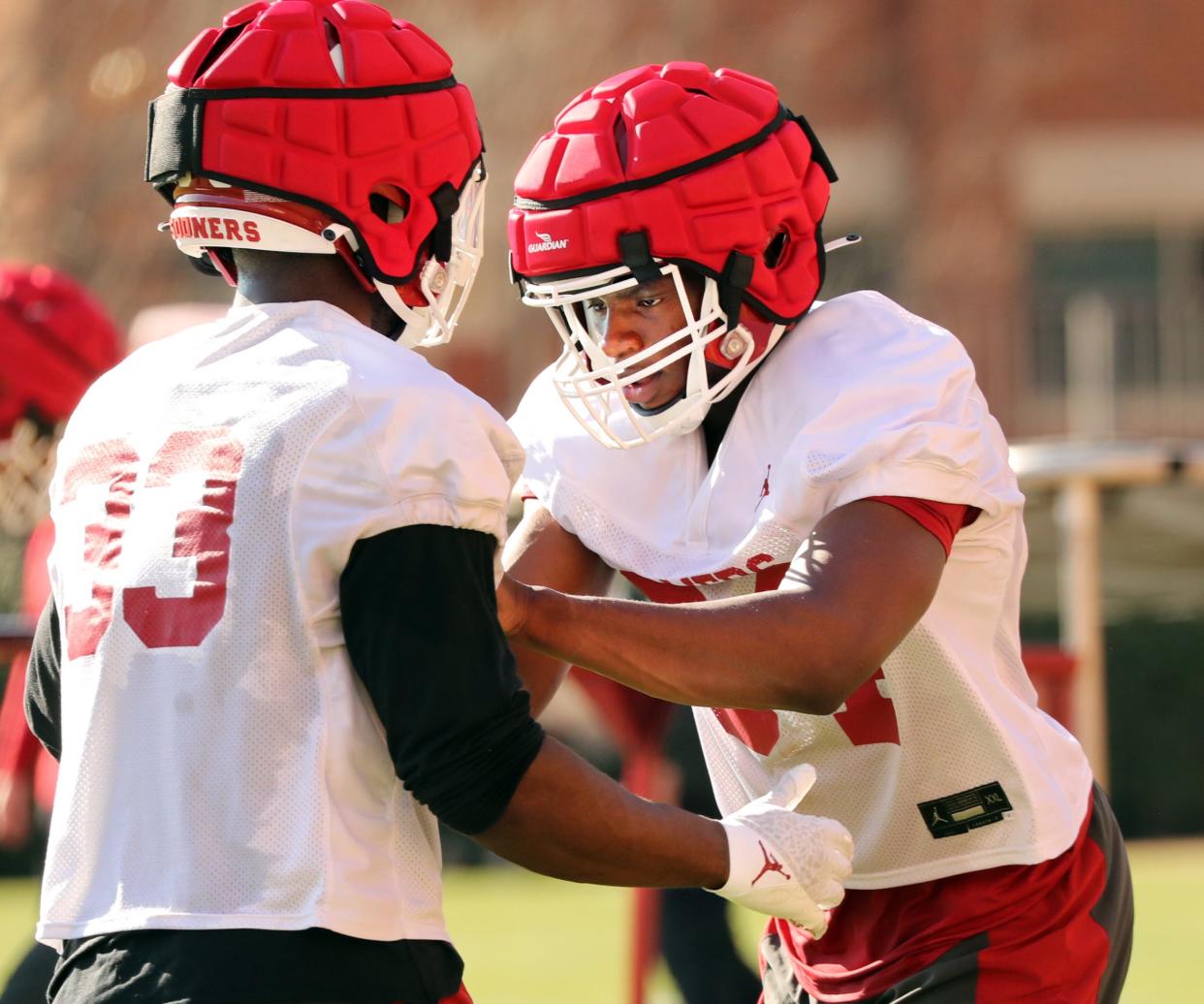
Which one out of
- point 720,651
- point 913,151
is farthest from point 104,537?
point 913,151

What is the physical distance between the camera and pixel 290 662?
212 centimetres

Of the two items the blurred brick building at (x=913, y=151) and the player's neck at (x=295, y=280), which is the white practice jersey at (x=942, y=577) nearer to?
the player's neck at (x=295, y=280)

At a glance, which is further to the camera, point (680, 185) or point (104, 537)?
point (680, 185)

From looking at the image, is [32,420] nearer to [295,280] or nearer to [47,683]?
[47,683]

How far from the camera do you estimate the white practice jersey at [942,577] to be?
272 centimetres

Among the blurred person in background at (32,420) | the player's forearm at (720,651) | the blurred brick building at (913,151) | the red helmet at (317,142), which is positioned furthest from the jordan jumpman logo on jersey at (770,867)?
the blurred brick building at (913,151)

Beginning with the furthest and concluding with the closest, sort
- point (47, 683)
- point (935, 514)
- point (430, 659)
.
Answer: point (935, 514) < point (47, 683) < point (430, 659)

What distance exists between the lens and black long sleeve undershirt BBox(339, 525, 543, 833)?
208 centimetres

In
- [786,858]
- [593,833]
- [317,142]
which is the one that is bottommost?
[786,858]

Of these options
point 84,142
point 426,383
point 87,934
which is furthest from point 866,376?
point 84,142

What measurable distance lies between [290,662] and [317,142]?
640 millimetres

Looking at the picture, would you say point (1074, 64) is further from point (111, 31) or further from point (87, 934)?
point (87, 934)

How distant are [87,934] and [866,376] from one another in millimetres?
1280

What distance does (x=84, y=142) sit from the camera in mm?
15000
